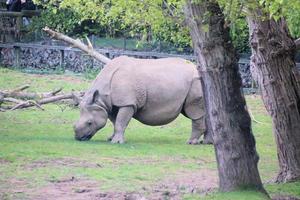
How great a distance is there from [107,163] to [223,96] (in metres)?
4.45

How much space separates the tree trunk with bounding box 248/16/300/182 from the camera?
472 inches

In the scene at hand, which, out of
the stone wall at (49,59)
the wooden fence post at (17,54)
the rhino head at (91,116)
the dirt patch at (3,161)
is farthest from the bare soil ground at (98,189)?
the wooden fence post at (17,54)

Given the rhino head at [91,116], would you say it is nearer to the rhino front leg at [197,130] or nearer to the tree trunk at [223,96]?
the rhino front leg at [197,130]

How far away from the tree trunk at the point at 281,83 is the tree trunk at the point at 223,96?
1937mm

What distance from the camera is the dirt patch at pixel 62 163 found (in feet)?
45.2

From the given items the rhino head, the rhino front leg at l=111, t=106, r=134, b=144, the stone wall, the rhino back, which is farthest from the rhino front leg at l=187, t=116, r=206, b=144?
the stone wall

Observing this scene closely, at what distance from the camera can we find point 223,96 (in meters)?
10.1

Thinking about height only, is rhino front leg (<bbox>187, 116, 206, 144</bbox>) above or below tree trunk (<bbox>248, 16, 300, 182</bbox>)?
below

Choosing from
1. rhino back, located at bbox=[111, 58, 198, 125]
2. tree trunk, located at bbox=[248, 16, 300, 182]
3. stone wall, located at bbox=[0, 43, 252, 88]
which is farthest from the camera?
stone wall, located at bbox=[0, 43, 252, 88]

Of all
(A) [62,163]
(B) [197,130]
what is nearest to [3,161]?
(A) [62,163]

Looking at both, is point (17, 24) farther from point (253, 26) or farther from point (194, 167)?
point (253, 26)

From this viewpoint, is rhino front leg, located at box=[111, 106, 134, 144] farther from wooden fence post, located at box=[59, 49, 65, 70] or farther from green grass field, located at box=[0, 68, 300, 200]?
wooden fence post, located at box=[59, 49, 65, 70]

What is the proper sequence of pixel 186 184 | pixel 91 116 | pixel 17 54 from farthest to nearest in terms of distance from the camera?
1. pixel 17 54
2. pixel 91 116
3. pixel 186 184

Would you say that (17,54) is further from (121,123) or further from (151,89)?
(121,123)
